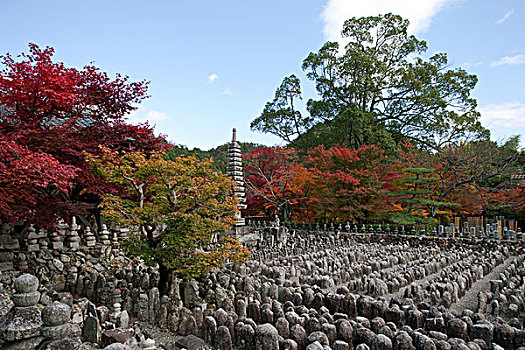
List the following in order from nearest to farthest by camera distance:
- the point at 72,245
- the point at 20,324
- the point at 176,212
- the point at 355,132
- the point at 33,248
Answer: the point at 20,324, the point at 176,212, the point at 33,248, the point at 72,245, the point at 355,132

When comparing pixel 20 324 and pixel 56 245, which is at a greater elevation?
pixel 20 324

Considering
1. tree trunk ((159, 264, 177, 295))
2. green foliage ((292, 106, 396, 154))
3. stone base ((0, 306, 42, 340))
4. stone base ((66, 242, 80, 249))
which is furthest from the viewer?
green foliage ((292, 106, 396, 154))

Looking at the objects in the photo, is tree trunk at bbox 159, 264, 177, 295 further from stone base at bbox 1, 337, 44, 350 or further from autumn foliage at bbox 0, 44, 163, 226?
stone base at bbox 1, 337, 44, 350

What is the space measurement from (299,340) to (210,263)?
273 cm

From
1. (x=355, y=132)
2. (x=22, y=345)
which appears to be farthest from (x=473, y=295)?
(x=355, y=132)

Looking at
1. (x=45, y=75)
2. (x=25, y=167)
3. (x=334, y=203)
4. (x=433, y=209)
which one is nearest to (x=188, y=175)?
(x=25, y=167)

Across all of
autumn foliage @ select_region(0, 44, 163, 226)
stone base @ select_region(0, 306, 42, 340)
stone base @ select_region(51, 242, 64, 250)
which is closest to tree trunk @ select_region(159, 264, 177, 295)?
autumn foliage @ select_region(0, 44, 163, 226)

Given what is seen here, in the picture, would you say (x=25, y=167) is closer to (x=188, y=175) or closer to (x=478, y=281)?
(x=188, y=175)

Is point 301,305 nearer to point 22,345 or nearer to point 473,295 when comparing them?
Answer: point 22,345

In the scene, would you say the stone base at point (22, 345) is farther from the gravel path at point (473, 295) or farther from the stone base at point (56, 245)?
the stone base at point (56, 245)

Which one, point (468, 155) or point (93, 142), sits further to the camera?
point (468, 155)

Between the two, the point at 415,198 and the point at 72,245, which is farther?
the point at 415,198

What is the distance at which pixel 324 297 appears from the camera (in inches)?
223

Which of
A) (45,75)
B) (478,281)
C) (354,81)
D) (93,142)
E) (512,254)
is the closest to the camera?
(45,75)
